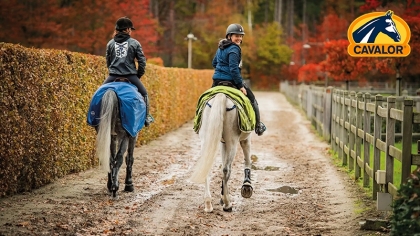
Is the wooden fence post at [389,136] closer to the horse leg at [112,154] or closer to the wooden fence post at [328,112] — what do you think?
the horse leg at [112,154]

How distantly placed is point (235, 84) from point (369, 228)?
8.95ft

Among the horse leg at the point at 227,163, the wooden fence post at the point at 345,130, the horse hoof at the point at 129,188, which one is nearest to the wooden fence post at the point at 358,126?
the wooden fence post at the point at 345,130

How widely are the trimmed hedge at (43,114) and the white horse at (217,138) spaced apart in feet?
7.89

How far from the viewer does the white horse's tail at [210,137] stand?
24.9 feet

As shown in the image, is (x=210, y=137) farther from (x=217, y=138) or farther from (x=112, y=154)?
(x=112, y=154)

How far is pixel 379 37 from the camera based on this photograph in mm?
10258

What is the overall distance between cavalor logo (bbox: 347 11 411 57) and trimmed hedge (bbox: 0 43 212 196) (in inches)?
182

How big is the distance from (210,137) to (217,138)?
3.4 inches

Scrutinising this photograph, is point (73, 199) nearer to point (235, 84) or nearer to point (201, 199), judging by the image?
point (201, 199)

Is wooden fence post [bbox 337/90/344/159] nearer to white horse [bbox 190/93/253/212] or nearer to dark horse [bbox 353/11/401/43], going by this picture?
dark horse [bbox 353/11/401/43]

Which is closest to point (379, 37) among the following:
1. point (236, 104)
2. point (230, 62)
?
point (230, 62)

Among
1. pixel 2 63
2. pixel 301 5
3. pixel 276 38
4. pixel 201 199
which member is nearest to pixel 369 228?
pixel 201 199

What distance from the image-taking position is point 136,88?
30.2 ft

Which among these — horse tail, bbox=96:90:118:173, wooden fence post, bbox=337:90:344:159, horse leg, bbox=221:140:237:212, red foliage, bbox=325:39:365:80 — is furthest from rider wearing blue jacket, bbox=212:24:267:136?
red foliage, bbox=325:39:365:80
